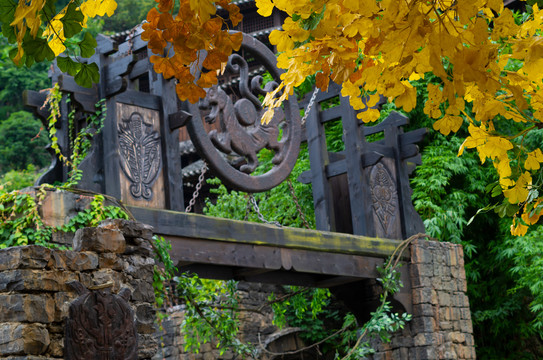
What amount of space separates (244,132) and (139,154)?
114 cm

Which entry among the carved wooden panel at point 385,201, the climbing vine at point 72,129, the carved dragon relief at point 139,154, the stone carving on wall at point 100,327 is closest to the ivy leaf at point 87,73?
the stone carving on wall at point 100,327

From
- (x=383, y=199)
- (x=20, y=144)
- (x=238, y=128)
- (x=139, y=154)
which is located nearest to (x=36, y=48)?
(x=139, y=154)

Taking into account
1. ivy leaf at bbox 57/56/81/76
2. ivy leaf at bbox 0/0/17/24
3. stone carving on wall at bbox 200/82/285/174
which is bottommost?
ivy leaf at bbox 57/56/81/76

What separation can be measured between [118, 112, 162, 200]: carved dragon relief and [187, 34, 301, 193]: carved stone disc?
0.38 metres

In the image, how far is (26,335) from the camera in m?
4.45

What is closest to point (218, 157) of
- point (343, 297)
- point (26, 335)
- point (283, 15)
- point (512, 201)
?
point (343, 297)

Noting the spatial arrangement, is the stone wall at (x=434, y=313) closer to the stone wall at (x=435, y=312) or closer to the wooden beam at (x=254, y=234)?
the stone wall at (x=435, y=312)

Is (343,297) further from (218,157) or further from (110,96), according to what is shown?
(110,96)

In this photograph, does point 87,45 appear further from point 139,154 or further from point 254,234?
point 254,234

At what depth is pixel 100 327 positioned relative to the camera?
4.81 meters

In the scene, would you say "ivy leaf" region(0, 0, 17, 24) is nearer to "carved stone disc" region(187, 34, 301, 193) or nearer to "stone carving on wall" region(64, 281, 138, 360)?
"stone carving on wall" region(64, 281, 138, 360)

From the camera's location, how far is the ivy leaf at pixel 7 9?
6.50ft

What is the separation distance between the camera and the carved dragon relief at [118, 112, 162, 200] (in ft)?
21.2

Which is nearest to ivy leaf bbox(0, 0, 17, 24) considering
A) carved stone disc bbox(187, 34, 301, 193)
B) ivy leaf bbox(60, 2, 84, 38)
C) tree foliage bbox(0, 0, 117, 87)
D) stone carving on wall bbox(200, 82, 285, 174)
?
tree foliage bbox(0, 0, 117, 87)
